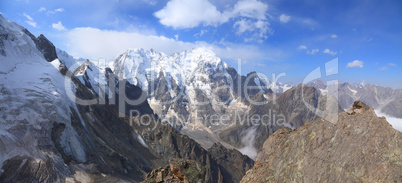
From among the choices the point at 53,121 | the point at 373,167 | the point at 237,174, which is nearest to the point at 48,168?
the point at 53,121

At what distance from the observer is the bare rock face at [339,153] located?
1756cm

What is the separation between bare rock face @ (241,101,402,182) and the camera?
17562 mm

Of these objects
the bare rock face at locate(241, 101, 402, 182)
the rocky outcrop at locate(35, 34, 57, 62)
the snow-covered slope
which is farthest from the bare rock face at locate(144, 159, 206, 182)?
the rocky outcrop at locate(35, 34, 57, 62)

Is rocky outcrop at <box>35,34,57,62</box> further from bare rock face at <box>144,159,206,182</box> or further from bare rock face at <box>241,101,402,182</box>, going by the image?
bare rock face at <box>241,101,402,182</box>

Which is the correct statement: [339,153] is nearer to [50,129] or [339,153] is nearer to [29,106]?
[50,129]

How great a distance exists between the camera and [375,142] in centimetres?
1872

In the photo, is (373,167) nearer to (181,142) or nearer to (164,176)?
(164,176)

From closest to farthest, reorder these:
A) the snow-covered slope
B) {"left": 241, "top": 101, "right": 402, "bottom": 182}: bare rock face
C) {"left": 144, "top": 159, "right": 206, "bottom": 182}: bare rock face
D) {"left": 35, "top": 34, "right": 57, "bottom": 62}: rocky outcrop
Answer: {"left": 241, "top": 101, "right": 402, "bottom": 182}: bare rock face
{"left": 144, "top": 159, "right": 206, "bottom": 182}: bare rock face
the snow-covered slope
{"left": 35, "top": 34, "right": 57, "bottom": 62}: rocky outcrop

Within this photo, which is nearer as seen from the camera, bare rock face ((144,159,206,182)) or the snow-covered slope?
bare rock face ((144,159,206,182))

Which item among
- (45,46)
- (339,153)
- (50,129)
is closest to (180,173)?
(339,153)

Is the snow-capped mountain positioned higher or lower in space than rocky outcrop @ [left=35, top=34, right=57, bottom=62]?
lower

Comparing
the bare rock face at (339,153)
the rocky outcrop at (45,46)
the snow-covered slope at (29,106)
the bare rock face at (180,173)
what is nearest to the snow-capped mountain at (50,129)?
the snow-covered slope at (29,106)

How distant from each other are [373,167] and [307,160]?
5.39m

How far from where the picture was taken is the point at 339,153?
20.3 m
